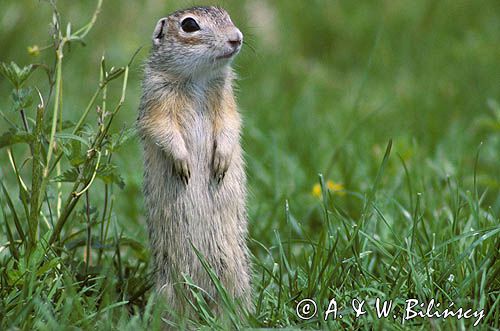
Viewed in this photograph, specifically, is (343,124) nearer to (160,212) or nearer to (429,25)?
(429,25)

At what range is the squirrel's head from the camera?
384cm

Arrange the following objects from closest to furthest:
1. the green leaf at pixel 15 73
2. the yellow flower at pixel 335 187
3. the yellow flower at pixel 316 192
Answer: the green leaf at pixel 15 73 < the yellow flower at pixel 335 187 < the yellow flower at pixel 316 192

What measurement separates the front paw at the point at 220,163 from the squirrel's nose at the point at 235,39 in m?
0.49

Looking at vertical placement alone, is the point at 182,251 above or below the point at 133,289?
above

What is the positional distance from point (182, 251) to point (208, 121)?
2.07ft

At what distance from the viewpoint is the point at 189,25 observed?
3992 mm

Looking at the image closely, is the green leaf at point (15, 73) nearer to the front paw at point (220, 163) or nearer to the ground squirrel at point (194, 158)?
the ground squirrel at point (194, 158)

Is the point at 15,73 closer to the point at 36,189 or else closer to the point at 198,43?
the point at 36,189

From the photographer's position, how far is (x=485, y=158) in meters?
6.13

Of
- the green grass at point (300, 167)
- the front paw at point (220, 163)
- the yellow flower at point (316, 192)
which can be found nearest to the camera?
the green grass at point (300, 167)

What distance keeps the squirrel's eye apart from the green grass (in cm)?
41

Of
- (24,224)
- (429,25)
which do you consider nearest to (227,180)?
(24,224)

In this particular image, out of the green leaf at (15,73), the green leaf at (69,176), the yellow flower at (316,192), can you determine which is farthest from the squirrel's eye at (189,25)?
the yellow flower at (316,192)

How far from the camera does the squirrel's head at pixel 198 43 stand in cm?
Answer: 384
